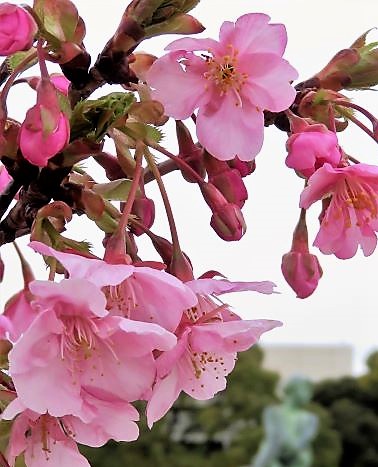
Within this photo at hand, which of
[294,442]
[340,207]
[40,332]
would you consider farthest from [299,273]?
[294,442]

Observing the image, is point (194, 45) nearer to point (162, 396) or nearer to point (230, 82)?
point (230, 82)

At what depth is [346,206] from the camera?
0.47m

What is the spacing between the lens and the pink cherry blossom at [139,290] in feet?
1.29

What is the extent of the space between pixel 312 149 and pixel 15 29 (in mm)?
134

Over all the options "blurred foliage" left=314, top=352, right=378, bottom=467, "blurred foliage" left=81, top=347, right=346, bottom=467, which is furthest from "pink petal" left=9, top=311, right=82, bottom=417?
"blurred foliage" left=314, top=352, right=378, bottom=467

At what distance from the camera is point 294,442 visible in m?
5.54

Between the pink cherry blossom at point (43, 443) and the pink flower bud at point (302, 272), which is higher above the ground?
the pink flower bud at point (302, 272)

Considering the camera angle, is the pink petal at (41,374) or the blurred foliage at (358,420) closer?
the pink petal at (41,374)

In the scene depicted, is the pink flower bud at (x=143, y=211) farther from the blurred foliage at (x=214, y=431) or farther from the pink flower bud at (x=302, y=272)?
the blurred foliage at (x=214, y=431)

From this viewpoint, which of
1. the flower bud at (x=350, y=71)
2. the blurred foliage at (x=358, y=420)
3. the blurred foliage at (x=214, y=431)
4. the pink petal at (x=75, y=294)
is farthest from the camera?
the blurred foliage at (x=358, y=420)

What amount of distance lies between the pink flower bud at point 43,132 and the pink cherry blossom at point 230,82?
0.05 m

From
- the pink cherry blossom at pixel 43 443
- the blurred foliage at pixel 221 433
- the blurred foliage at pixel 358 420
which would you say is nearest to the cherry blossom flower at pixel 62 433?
the pink cherry blossom at pixel 43 443

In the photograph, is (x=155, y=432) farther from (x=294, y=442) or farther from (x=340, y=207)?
(x=340, y=207)

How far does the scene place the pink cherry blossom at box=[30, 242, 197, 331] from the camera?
395mm
